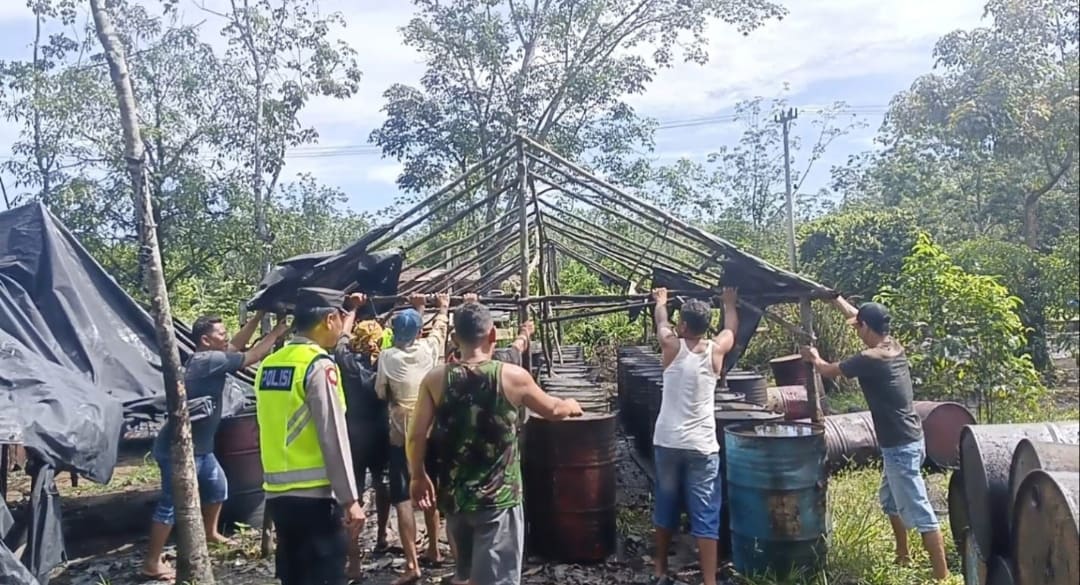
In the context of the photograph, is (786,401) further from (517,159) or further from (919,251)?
(517,159)

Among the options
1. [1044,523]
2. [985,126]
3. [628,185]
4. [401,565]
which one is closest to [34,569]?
[401,565]

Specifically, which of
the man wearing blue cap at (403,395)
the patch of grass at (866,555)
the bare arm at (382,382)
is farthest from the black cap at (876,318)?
the bare arm at (382,382)

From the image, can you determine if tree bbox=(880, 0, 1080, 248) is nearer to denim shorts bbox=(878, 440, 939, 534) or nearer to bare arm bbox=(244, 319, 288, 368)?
denim shorts bbox=(878, 440, 939, 534)

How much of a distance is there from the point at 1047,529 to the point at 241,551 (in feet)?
18.4

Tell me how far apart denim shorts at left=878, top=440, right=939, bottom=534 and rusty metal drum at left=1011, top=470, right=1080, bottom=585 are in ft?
4.78

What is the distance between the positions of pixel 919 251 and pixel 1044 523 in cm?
668

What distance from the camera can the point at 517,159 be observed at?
7.27m

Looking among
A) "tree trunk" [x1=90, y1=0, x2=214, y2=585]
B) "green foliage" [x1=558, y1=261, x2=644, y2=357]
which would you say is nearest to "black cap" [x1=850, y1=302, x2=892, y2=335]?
"tree trunk" [x1=90, y1=0, x2=214, y2=585]

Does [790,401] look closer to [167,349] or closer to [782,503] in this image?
[782,503]

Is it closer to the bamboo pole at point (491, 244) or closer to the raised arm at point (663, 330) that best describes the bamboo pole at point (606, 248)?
the bamboo pole at point (491, 244)

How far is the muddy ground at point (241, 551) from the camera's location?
577 cm

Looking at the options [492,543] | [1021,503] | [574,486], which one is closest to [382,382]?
[574,486]

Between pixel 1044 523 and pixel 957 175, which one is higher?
pixel 957 175

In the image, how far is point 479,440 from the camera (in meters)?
3.93
